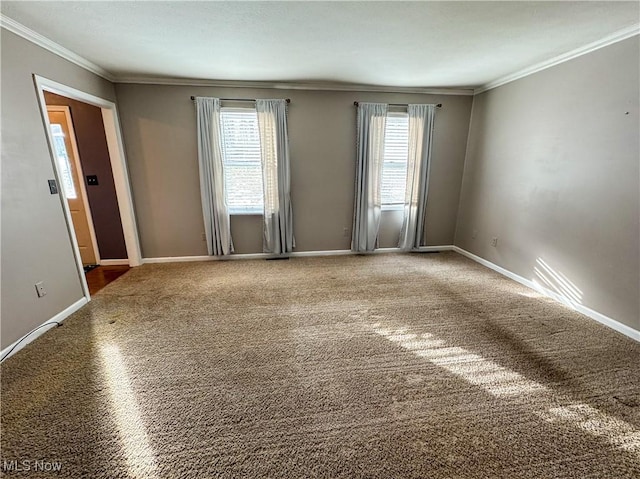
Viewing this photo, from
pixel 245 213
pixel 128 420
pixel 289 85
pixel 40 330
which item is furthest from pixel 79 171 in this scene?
pixel 128 420

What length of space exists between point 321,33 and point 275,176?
1847 millimetres

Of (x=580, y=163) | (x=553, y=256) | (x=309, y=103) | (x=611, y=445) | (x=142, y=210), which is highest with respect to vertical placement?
(x=309, y=103)

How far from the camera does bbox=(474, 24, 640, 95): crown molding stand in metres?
2.10

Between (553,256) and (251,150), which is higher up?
(251,150)

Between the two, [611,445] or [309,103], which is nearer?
[611,445]

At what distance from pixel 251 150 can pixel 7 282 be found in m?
2.63

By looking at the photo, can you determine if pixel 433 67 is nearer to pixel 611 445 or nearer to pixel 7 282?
pixel 611 445

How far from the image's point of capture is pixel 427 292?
9.70ft

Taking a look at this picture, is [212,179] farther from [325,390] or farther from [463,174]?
[463,174]

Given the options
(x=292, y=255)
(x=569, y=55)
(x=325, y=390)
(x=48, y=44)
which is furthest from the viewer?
(x=292, y=255)

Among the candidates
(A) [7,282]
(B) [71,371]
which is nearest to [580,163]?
(B) [71,371]

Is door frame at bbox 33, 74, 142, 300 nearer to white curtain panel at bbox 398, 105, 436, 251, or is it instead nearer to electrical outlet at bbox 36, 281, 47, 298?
electrical outlet at bbox 36, 281, 47, 298

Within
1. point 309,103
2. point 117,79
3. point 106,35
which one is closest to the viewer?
point 106,35

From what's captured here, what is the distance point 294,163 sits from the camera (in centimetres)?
376
